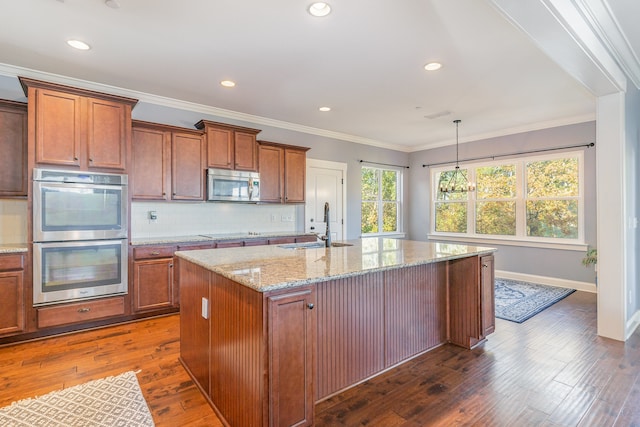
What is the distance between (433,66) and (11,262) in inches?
170

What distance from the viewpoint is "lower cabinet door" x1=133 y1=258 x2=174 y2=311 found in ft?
11.5

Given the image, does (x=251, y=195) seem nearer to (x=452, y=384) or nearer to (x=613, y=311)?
(x=452, y=384)

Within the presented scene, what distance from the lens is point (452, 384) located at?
2.28 meters

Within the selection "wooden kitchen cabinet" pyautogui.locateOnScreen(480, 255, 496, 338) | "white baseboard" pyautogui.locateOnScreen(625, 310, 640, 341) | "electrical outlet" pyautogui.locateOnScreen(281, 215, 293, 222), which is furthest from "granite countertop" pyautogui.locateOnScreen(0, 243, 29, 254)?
"white baseboard" pyautogui.locateOnScreen(625, 310, 640, 341)

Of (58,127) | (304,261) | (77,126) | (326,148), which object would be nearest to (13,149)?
(58,127)

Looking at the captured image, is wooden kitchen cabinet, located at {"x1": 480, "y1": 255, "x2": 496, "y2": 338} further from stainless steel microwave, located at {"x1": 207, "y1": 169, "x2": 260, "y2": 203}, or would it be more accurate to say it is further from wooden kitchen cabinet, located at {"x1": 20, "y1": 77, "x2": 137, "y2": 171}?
wooden kitchen cabinet, located at {"x1": 20, "y1": 77, "x2": 137, "y2": 171}

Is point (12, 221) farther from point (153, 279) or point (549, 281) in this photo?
point (549, 281)

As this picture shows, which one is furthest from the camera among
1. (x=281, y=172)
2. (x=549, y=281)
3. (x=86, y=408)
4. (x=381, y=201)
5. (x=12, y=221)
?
(x=381, y=201)

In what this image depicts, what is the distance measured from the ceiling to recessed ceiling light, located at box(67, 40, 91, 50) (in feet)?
0.18

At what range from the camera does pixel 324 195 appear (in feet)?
18.9

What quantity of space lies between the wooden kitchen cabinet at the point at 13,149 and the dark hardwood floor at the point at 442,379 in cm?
149

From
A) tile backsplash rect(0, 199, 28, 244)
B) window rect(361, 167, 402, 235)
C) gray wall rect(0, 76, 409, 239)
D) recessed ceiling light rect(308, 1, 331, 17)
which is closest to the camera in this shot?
recessed ceiling light rect(308, 1, 331, 17)

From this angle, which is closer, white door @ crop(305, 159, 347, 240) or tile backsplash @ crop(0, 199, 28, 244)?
tile backsplash @ crop(0, 199, 28, 244)

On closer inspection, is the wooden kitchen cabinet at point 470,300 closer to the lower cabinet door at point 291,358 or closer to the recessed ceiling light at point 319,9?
the lower cabinet door at point 291,358
